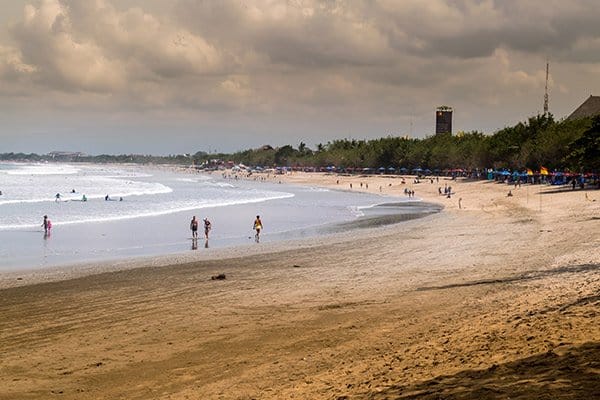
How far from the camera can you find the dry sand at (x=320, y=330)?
8.09 m

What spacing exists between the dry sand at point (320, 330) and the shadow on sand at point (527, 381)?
26mm

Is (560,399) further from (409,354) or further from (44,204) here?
(44,204)

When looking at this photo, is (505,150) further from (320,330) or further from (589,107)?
(320,330)

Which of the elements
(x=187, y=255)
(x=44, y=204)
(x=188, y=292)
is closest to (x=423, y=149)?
(x=44, y=204)

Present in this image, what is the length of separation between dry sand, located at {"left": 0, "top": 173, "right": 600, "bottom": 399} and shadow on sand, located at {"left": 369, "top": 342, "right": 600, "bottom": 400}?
0.03 metres

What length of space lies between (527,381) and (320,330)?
17.2 ft

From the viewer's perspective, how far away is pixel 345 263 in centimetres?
2244

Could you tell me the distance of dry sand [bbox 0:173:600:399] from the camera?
318 inches

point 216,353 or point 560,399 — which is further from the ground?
point 560,399

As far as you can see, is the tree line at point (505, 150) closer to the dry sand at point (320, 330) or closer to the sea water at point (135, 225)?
the sea water at point (135, 225)

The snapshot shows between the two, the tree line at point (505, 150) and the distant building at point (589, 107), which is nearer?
the tree line at point (505, 150)

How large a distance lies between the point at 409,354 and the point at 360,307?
441 centimetres

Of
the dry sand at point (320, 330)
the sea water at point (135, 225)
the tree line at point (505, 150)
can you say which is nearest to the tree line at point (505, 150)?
the tree line at point (505, 150)

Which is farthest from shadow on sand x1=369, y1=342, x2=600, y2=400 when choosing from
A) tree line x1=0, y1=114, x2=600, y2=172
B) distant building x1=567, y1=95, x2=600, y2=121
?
distant building x1=567, y1=95, x2=600, y2=121
